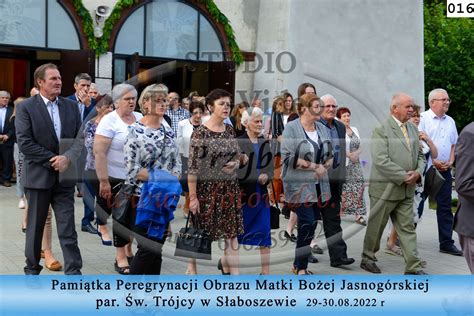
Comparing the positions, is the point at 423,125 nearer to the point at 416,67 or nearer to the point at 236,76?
the point at 416,67

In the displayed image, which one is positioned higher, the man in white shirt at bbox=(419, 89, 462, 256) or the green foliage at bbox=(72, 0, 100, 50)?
the green foliage at bbox=(72, 0, 100, 50)

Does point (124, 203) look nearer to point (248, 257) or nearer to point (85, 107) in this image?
point (248, 257)

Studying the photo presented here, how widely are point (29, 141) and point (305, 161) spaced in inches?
106

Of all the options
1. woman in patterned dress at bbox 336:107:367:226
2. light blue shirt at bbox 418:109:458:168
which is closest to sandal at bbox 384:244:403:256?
woman in patterned dress at bbox 336:107:367:226

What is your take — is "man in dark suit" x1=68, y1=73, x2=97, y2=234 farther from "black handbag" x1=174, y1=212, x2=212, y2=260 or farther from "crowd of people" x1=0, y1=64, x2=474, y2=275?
"black handbag" x1=174, y1=212, x2=212, y2=260

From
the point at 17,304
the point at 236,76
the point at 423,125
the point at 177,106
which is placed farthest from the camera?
the point at 236,76

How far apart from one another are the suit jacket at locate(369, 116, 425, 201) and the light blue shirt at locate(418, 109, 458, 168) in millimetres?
1544

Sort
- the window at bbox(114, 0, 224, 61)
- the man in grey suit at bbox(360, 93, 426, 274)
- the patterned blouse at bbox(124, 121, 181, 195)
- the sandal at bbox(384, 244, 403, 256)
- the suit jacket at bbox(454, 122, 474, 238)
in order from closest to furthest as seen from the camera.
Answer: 1. the suit jacket at bbox(454, 122, 474, 238)
2. the patterned blouse at bbox(124, 121, 181, 195)
3. the man in grey suit at bbox(360, 93, 426, 274)
4. the sandal at bbox(384, 244, 403, 256)
5. the window at bbox(114, 0, 224, 61)

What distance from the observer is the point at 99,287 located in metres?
5.80

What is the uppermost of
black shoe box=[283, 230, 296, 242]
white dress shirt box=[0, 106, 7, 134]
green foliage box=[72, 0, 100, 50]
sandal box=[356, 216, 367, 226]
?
green foliage box=[72, 0, 100, 50]

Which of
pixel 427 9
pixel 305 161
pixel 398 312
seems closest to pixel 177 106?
pixel 305 161

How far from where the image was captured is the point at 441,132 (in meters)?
8.24

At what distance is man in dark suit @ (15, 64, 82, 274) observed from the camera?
577 cm

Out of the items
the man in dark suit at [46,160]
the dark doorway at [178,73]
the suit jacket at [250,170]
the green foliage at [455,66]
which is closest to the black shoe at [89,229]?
the man in dark suit at [46,160]
